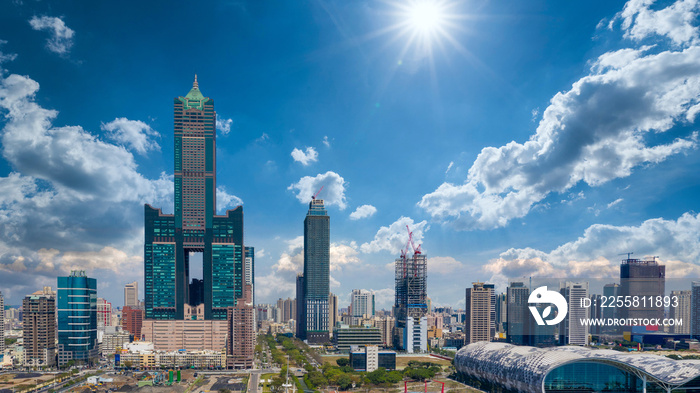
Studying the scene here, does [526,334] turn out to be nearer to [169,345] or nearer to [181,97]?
[169,345]

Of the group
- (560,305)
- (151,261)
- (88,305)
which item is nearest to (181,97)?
(151,261)

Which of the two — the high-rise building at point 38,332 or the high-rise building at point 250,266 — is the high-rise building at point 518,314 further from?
the high-rise building at point 250,266

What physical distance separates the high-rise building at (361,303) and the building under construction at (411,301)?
4157 centimetres

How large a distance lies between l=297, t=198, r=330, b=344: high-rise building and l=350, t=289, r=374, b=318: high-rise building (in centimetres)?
3591

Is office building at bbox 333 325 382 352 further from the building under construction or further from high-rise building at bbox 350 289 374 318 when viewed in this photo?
high-rise building at bbox 350 289 374 318

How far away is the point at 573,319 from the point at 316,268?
43906 mm

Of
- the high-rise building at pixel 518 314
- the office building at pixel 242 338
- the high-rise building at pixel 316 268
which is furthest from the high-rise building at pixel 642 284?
the high-rise building at pixel 316 268

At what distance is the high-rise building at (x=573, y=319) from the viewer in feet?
156

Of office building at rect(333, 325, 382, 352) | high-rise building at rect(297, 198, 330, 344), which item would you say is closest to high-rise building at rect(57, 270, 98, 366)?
office building at rect(333, 325, 382, 352)

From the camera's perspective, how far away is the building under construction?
224 feet

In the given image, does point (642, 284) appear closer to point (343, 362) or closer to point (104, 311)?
point (343, 362)

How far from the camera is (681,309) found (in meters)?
45.5

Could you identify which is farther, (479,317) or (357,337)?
(479,317)

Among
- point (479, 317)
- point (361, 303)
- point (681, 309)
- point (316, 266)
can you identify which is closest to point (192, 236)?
point (316, 266)
